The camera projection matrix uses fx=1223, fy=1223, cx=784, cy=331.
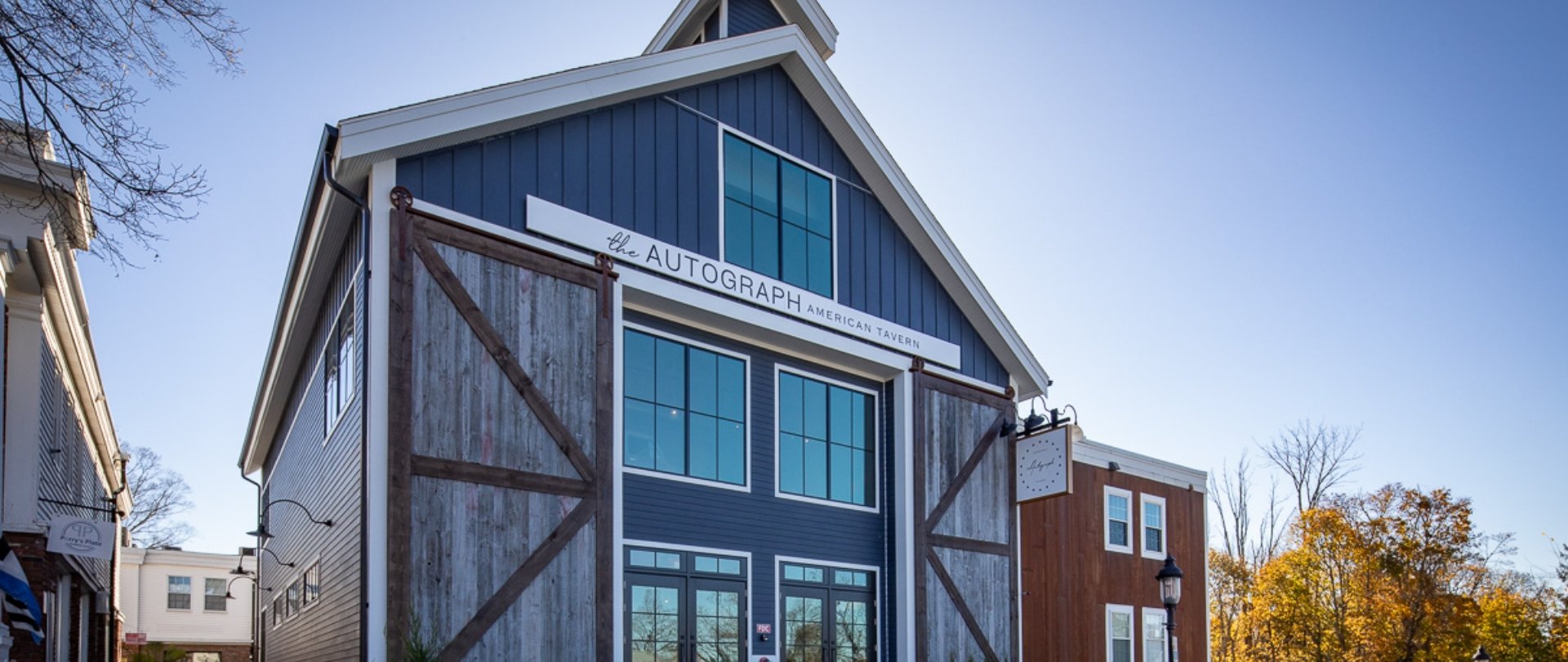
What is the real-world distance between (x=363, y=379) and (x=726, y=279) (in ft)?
15.4

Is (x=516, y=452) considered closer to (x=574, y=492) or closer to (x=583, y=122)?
(x=574, y=492)

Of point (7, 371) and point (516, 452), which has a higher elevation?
point (7, 371)

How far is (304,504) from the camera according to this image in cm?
1708

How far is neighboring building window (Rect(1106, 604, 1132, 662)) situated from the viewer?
70.1 feet

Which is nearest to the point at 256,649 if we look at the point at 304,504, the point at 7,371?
the point at 304,504

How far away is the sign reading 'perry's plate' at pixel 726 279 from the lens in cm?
1312

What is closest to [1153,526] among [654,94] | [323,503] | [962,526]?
[962,526]

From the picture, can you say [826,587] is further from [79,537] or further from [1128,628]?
[79,537]

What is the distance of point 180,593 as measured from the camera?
132 ft

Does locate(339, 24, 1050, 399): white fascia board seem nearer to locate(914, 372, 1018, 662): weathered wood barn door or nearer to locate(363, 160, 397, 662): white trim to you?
locate(363, 160, 397, 662): white trim

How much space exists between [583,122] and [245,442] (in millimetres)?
15709

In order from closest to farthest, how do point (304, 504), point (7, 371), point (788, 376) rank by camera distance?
1. point (7, 371)
2. point (788, 376)
3. point (304, 504)

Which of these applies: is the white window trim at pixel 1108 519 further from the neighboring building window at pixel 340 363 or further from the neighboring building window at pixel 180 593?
the neighboring building window at pixel 180 593

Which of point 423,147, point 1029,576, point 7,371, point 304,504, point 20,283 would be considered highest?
point 423,147
